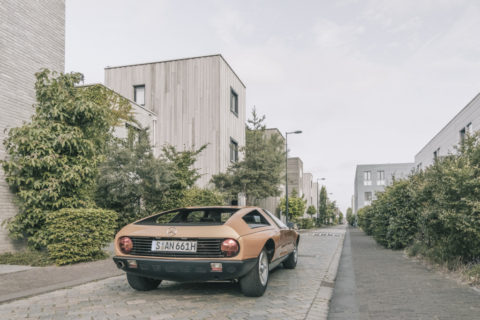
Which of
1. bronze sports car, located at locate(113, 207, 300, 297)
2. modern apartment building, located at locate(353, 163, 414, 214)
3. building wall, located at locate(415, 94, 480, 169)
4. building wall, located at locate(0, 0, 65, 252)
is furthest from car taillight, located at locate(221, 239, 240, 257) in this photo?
modern apartment building, located at locate(353, 163, 414, 214)

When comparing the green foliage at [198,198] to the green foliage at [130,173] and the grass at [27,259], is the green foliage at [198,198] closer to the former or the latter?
the green foliage at [130,173]

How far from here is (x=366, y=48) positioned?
1093 cm

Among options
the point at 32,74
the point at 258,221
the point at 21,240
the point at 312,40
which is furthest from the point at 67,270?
the point at 312,40

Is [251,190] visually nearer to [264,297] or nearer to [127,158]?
[127,158]

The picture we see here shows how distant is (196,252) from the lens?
203 inches

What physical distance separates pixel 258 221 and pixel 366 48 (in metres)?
6.63

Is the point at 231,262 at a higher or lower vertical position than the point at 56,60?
lower

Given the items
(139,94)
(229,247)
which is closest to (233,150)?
(139,94)

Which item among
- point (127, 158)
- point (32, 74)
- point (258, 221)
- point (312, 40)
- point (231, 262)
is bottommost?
point (231, 262)

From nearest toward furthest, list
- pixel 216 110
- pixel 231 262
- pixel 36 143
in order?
pixel 231 262
pixel 36 143
pixel 216 110

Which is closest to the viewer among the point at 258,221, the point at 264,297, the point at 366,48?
the point at 264,297

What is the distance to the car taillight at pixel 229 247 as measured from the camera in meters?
5.09

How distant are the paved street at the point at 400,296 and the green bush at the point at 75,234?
513 centimetres

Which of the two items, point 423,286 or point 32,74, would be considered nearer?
point 423,286
